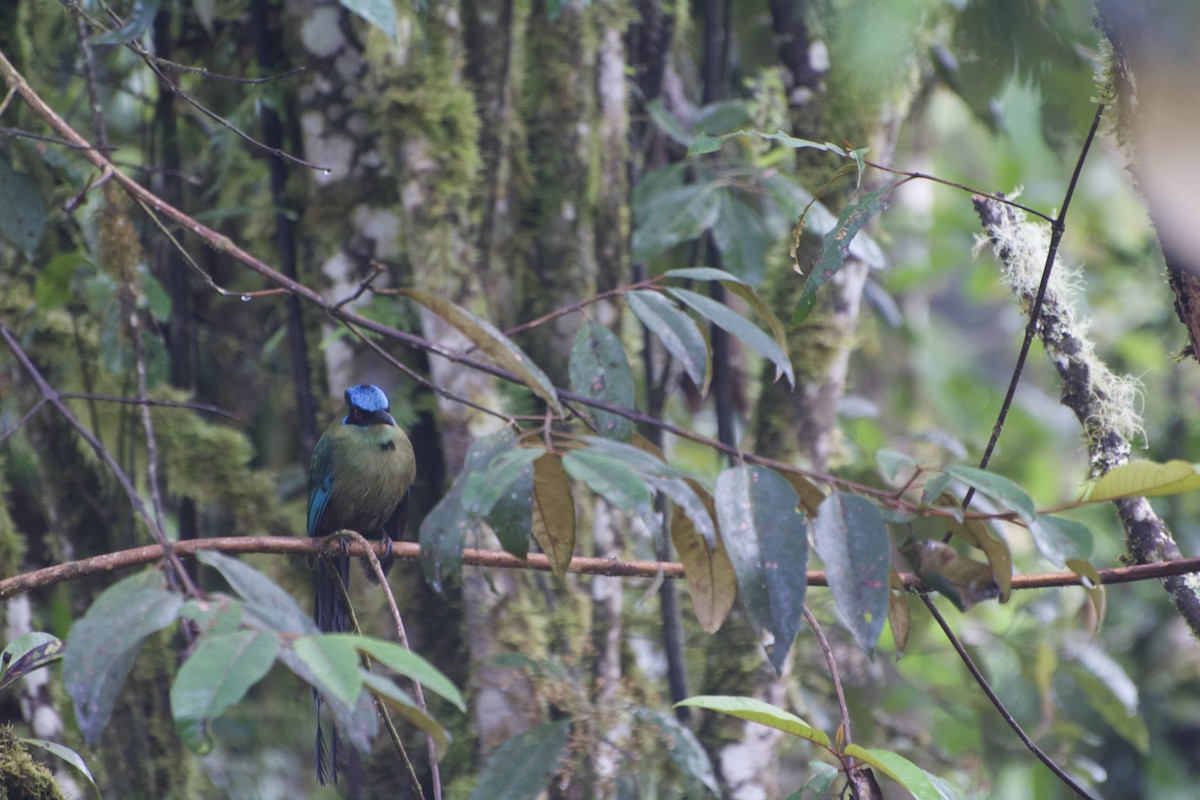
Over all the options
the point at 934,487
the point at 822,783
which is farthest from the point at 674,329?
the point at 822,783

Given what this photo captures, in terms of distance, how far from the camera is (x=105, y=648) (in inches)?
45.8

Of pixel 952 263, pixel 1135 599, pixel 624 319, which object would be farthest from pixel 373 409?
pixel 952 263

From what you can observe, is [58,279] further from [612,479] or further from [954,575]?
[954,575]

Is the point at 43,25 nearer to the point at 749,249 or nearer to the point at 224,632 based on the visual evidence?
the point at 749,249

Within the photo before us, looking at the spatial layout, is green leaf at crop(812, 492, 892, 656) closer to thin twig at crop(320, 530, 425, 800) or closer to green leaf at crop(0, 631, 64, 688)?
thin twig at crop(320, 530, 425, 800)

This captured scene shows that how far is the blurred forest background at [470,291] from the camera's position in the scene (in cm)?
297

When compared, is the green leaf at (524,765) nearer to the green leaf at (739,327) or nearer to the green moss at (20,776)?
the green moss at (20,776)

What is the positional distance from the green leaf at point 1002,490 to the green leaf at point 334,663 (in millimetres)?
898

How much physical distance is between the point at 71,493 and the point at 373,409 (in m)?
1.19

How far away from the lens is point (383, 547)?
2934mm

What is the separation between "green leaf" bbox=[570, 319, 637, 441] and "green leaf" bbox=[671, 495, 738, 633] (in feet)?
0.79

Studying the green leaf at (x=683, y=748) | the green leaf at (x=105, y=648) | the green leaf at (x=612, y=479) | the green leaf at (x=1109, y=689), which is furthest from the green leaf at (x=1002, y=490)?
the green leaf at (x=1109, y=689)

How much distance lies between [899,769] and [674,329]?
0.83 metres

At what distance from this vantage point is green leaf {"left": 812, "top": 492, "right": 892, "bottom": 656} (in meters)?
1.50
